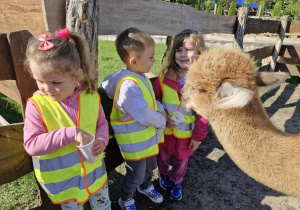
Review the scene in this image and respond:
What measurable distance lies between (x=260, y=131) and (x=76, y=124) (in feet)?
4.40

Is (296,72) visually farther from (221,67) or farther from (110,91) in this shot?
(110,91)

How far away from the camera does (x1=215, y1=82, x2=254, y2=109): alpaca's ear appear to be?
1.46 metres

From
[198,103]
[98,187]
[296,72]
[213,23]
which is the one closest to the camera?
[98,187]

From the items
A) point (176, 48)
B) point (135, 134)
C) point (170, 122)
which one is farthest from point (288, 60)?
point (135, 134)

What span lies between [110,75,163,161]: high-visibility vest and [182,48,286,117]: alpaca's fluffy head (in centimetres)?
38

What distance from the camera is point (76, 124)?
5.01 ft

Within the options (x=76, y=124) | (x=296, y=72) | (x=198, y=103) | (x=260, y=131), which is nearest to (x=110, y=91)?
(x=76, y=124)

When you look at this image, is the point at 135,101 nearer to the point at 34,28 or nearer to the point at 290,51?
the point at 34,28

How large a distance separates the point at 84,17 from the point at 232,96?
1159 millimetres

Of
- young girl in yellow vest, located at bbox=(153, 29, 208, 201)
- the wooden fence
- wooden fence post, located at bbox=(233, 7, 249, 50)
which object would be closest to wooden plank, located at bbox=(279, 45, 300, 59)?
wooden fence post, located at bbox=(233, 7, 249, 50)

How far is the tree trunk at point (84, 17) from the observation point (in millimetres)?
1583

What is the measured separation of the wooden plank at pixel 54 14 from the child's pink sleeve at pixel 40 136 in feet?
1.83

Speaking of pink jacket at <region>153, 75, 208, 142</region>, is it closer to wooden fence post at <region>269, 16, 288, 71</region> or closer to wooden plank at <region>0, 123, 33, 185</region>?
wooden plank at <region>0, 123, 33, 185</region>

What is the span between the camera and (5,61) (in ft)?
4.70
